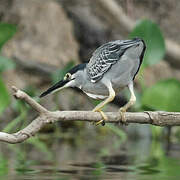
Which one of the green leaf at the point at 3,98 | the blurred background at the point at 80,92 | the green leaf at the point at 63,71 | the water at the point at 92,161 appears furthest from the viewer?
the green leaf at the point at 63,71

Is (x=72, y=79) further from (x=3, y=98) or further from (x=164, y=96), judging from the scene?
(x=3, y=98)

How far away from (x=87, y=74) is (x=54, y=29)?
5.94 metres

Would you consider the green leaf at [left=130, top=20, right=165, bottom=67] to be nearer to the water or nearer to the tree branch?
the water

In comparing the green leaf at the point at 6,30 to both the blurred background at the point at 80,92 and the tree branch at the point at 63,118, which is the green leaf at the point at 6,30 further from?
the tree branch at the point at 63,118

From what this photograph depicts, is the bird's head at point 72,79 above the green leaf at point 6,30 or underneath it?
underneath

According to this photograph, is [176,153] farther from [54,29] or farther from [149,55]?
[54,29]

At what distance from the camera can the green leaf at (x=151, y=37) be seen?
6897 mm

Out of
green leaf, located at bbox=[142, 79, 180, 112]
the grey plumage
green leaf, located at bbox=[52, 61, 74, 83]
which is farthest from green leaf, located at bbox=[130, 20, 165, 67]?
the grey plumage

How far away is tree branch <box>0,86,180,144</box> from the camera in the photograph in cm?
316

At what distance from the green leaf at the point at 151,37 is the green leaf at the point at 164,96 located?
0.96ft

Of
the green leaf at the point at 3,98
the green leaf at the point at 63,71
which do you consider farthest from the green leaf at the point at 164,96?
the green leaf at the point at 3,98

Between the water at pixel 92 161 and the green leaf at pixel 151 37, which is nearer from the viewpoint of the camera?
the water at pixel 92 161

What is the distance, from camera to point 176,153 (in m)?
6.02

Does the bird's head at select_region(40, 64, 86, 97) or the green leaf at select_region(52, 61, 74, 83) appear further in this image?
the green leaf at select_region(52, 61, 74, 83)
